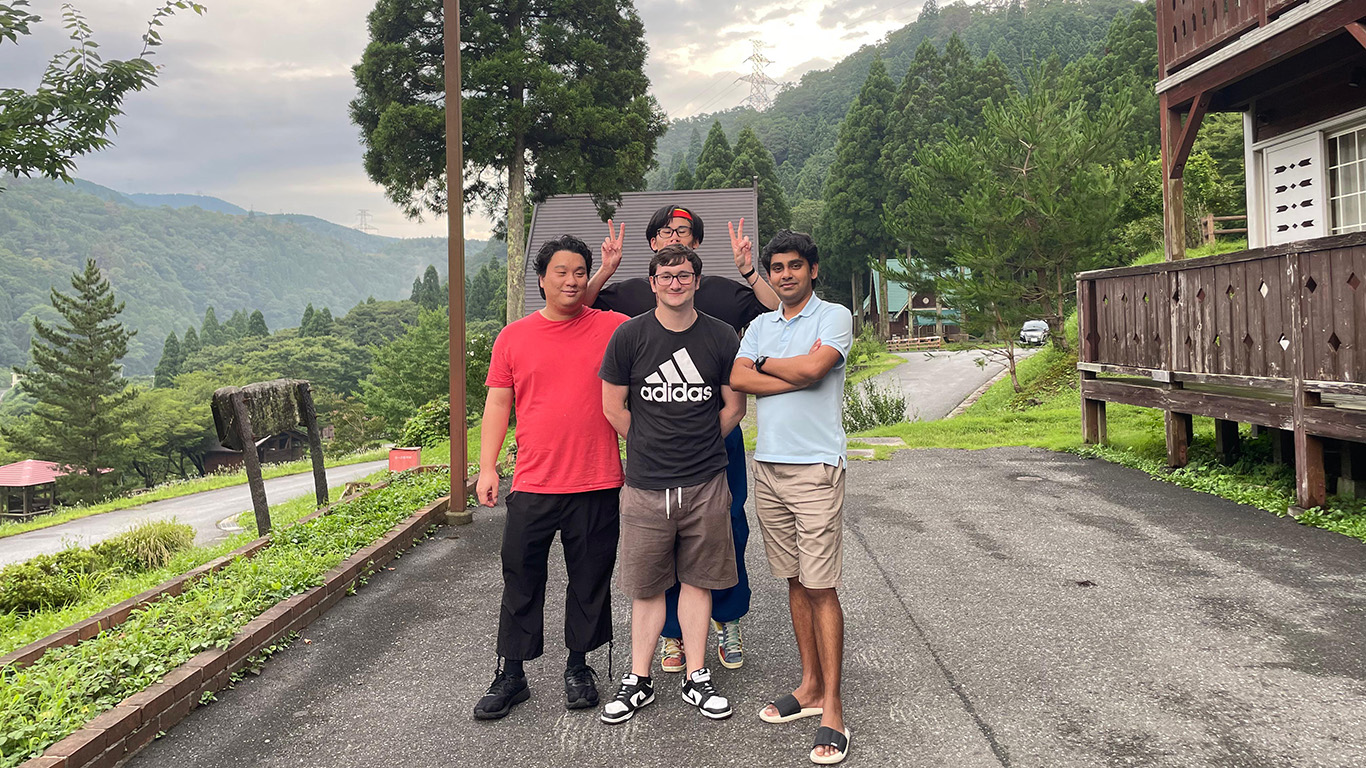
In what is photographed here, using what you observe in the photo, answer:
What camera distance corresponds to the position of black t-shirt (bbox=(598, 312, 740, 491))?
354cm

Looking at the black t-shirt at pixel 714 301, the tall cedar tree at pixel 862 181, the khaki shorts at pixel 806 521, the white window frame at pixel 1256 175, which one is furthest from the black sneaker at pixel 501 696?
the tall cedar tree at pixel 862 181

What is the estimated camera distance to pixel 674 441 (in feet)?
11.6

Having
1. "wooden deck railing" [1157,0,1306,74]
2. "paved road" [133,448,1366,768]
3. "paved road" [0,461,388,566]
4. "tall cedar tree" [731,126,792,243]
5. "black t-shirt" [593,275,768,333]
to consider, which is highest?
"tall cedar tree" [731,126,792,243]

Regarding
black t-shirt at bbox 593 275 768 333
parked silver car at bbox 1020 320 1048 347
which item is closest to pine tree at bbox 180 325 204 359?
parked silver car at bbox 1020 320 1048 347

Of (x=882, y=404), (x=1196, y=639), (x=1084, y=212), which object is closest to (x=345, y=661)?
(x=1196, y=639)

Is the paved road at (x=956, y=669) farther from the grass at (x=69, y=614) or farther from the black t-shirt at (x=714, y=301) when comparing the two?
the grass at (x=69, y=614)

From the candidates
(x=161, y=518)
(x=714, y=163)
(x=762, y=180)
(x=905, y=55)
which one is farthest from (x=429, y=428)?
(x=905, y=55)

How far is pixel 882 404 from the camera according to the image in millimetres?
17141

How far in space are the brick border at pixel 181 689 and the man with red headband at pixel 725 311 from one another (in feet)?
7.00

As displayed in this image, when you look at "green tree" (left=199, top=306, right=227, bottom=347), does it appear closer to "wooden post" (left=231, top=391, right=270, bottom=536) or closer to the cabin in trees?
"wooden post" (left=231, top=391, right=270, bottom=536)

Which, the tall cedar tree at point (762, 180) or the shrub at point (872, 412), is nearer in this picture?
the shrub at point (872, 412)

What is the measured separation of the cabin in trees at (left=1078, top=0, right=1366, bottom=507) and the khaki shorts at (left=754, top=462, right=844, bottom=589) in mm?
5123

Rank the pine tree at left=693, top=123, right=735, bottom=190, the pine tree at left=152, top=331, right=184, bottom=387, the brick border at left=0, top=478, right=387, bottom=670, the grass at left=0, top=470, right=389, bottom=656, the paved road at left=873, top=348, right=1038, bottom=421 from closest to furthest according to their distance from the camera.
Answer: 1. the brick border at left=0, top=478, right=387, bottom=670
2. the grass at left=0, top=470, right=389, bottom=656
3. the paved road at left=873, top=348, right=1038, bottom=421
4. the pine tree at left=693, top=123, right=735, bottom=190
5. the pine tree at left=152, top=331, right=184, bottom=387

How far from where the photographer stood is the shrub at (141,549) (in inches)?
384
